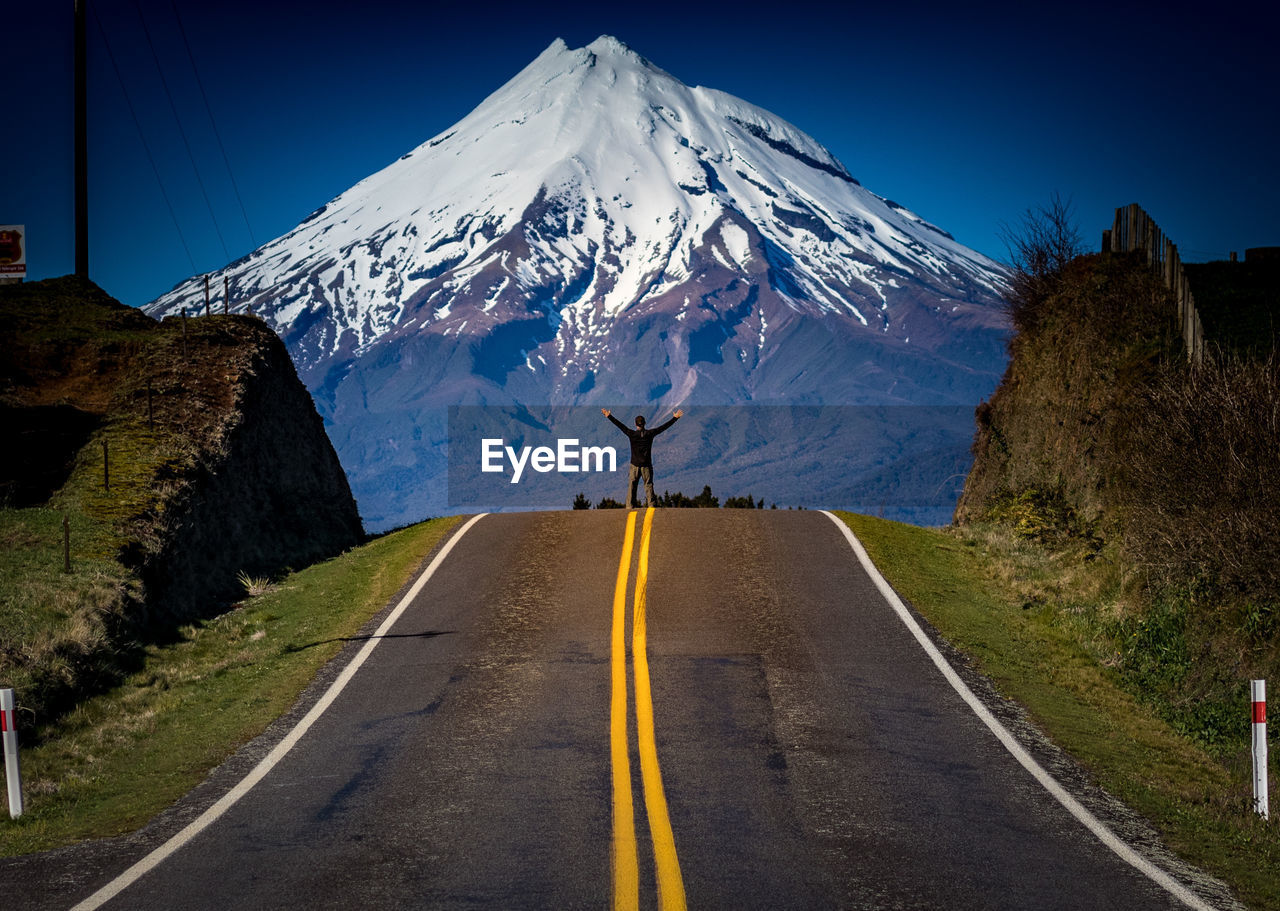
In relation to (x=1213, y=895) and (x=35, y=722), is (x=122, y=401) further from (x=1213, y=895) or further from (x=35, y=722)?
(x=1213, y=895)

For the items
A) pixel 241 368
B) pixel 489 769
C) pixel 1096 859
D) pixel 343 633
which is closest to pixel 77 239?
pixel 241 368

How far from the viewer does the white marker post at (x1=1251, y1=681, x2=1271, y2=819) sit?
370 inches

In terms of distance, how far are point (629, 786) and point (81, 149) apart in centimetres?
2970

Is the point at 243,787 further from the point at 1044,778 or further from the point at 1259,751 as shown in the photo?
the point at 1259,751

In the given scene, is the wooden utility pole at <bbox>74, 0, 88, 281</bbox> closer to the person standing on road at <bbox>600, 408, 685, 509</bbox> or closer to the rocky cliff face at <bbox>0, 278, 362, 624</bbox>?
the rocky cliff face at <bbox>0, 278, 362, 624</bbox>

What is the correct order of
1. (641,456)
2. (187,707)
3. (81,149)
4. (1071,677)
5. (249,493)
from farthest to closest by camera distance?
(81,149)
(249,493)
(641,456)
(1071,677)
(187,707)

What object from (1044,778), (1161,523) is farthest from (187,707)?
(1161,523)

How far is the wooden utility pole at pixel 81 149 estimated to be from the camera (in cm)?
3250

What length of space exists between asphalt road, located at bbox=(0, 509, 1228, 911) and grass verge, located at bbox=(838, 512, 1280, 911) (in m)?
0.80

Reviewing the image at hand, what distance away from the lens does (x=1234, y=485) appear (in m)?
15.0

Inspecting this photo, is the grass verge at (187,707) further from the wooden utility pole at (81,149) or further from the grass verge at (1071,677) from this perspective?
the wooden utility pole at (81,149)

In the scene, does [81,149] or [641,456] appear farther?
Answer: [81,149]

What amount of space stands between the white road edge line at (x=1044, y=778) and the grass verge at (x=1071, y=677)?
0.35m

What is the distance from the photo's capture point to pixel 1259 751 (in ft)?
31.4
